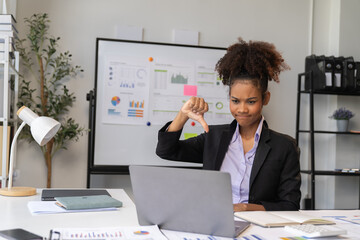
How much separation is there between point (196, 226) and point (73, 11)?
2843 mm

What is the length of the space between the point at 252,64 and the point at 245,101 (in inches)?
6.1

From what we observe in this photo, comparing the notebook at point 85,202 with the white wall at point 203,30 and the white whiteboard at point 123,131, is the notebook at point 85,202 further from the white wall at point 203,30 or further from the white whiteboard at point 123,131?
the white wall at point 203,30

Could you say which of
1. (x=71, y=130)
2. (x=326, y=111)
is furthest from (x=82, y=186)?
(x=326, y=111)

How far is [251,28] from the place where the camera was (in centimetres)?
398

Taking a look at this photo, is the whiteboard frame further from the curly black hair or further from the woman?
Answer: the curly black hair

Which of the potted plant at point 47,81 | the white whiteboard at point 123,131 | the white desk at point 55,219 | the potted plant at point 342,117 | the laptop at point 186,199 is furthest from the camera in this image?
the potted plant at point 342,117

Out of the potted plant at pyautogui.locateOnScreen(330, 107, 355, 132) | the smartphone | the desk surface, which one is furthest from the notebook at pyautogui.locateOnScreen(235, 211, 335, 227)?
the potted plant at pyautogui.locateOnScreen(330, 107, 355, 132)

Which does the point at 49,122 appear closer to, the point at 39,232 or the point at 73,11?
the point at 39,232

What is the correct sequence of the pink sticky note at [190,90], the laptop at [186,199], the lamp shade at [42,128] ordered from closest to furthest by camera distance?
the laptop at [186,199]
the lamp shade at [42,128]
the pink sticky note at [190,90]

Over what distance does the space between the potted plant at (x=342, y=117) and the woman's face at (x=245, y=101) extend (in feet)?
7.54

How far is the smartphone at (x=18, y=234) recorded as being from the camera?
1162 mm

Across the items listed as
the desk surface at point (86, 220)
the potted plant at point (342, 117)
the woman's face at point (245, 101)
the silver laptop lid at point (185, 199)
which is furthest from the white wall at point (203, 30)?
the silver laptop lid at point (185, 199)

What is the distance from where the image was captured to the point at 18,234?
1.20 metres

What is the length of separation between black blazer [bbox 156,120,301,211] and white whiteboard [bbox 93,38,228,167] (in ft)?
5.43
